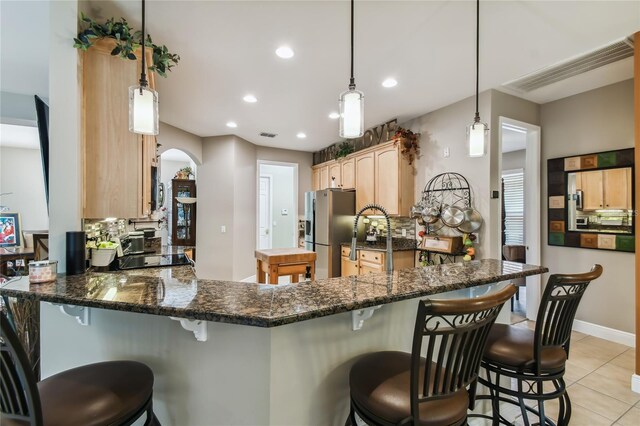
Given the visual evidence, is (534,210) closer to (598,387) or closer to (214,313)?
(598,387)

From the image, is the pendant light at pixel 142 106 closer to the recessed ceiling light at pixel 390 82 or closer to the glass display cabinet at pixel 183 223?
the recessed ceiling light at pixel 390 82

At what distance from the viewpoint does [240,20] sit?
212 centimetres

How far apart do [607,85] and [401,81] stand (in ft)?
7.33

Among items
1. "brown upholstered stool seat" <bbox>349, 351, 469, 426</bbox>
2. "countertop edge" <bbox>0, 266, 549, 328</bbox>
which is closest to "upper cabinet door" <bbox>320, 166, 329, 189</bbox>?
"countertop edge" <bbox>0, 266, 549, 328</bbox>

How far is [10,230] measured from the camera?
14.3ft

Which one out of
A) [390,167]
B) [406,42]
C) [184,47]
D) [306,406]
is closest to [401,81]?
[406,42]

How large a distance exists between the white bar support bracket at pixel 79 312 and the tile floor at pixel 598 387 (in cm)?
226

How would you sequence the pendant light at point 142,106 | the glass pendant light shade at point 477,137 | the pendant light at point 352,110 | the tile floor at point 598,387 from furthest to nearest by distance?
1. the glass pendant light shade at point 477,137
2. the tile floor at point 598,387
3. the pendant light at point 352,110
4. the pendant light at point 142,106

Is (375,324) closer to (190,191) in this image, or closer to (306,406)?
(306,406)

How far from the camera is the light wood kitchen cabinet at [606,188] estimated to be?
304 centimetres

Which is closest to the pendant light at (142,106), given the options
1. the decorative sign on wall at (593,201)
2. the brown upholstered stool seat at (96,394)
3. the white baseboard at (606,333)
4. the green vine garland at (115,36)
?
the green vine garland at (115,36)

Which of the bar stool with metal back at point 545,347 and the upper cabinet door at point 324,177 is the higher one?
the upper cabinet door at point 324,177

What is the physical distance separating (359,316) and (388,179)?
3.15 m

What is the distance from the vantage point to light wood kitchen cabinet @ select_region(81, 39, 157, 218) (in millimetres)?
1897
